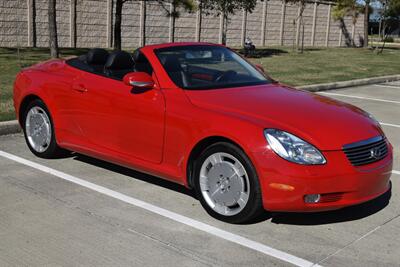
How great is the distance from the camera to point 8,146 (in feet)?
22.4

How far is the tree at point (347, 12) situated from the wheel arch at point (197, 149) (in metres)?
32.9

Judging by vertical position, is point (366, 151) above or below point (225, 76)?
below

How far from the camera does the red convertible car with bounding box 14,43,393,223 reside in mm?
4172

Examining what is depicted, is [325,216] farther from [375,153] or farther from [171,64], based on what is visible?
[171,64]

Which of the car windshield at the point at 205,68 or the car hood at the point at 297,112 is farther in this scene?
the car windshield at the point at 205,68

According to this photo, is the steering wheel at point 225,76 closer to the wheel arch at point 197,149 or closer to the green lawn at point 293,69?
the wheel arch at point 197,149

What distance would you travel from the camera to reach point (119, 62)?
18.1 ft

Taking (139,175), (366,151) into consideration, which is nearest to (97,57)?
(139,175)

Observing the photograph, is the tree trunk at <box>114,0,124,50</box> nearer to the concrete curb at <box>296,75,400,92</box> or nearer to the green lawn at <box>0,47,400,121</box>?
the green lawn at <box>0,47,400,121</box>

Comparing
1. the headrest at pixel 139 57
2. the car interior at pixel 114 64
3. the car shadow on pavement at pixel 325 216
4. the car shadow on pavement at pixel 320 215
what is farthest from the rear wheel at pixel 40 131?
the car shadow on pavement at pixel 325 216

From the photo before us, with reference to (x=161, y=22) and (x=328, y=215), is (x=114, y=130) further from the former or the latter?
(x=161, y=22)

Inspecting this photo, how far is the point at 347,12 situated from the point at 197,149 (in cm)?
3534

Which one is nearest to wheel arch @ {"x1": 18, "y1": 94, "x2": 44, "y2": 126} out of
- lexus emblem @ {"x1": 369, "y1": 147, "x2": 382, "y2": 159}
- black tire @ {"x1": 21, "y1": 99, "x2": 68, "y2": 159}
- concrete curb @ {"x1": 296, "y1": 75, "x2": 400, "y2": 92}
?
black tire @ {"x1": 21, "y1": 99, "x2": 68, "y2": 159}

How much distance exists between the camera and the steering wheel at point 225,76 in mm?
5316
